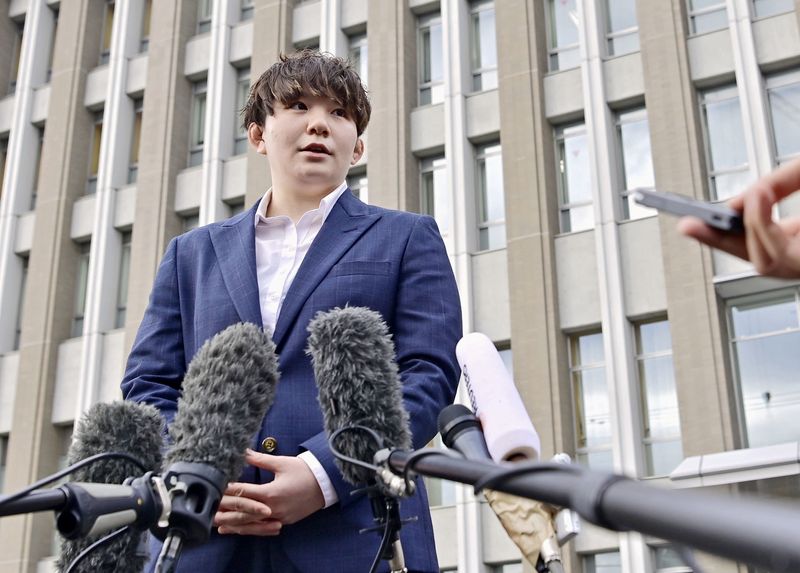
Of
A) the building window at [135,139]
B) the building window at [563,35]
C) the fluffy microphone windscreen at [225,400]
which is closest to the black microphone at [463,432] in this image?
the fluffy microphone windscreen at [225,400]

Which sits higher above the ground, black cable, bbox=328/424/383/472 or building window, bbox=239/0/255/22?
building window, bbox=239/0/255/22

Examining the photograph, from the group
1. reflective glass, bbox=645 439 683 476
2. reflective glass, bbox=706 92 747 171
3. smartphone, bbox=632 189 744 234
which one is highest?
reflective glass, bbox=706 92 747 171

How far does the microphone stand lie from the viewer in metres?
0.93

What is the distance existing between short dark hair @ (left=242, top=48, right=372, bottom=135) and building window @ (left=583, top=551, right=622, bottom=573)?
1452 centimetres

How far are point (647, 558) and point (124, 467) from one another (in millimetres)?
14856

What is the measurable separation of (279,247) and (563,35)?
17563 millimetres

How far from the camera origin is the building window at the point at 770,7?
1778 centimetres

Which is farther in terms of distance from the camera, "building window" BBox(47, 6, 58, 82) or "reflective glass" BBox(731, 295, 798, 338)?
"building window" BBox(47, 6, 58, 82)

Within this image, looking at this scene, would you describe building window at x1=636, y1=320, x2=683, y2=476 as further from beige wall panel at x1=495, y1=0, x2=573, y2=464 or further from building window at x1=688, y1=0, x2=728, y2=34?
building window at x1=688, y1=0, x2=728, y2=34

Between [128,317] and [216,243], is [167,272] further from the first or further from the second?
[128,317]

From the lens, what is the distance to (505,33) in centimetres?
1992

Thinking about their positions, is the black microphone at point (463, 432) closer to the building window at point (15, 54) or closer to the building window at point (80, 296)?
the building window at point (80, 296)

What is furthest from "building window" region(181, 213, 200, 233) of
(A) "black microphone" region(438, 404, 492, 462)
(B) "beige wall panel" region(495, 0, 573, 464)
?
(A) "black microphone" region(438, 404, 492, 462)

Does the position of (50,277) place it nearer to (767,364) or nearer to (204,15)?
(204,15)
